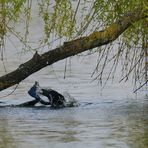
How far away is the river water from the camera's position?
23.1ft

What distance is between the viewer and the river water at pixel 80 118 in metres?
7.03

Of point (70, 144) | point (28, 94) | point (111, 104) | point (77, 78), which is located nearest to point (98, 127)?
point (70, 144)

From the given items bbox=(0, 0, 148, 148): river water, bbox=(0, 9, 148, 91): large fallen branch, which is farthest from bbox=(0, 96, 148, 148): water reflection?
bbox=(0, 9, 148, 91): large fallen branch

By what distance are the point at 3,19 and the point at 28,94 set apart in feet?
11.3

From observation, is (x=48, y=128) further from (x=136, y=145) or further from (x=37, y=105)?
(x=37, y=105)

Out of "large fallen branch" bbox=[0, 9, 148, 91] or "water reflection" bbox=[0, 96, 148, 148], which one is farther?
"large fallen branch" bbox=[0, 9, 148, 91]

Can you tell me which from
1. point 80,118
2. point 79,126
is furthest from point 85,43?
point 80,118

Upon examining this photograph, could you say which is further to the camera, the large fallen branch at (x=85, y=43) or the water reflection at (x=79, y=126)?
the large fallen branch at (x=85, y=43)

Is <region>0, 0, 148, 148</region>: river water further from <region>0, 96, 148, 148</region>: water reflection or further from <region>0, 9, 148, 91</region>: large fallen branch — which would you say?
<region>0, 9, 148, 91</region>: large fallen branch

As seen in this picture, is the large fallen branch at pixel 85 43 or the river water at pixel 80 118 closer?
the river water at pixel 80 118

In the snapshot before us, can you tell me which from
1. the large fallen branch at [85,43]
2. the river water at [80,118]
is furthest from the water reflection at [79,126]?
the large fallen branch at [85,43]

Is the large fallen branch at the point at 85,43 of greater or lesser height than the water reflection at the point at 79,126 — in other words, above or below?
above

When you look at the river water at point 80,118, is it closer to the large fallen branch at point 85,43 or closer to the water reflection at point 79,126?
the water reflection at point 79,126

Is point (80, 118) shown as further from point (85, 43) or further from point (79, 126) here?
point (85, 43)
